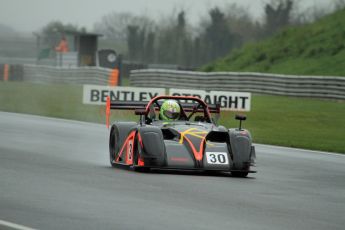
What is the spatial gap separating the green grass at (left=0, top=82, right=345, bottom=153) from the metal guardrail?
4559 mm

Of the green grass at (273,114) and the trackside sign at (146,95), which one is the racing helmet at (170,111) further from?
the trackside sign at (146,95)

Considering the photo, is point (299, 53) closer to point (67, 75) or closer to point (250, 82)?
point (250, 82)

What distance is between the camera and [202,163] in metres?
12.5

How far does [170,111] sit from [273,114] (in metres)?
15.0

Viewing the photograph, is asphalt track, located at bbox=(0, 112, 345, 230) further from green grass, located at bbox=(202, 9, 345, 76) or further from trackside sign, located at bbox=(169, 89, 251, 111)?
green grass, located at bbox=(202, 9, 345, 76)

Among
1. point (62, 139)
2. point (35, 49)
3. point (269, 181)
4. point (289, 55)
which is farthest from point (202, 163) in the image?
point (35, 49)

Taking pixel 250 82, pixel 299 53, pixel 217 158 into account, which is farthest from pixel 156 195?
pixel 299 53

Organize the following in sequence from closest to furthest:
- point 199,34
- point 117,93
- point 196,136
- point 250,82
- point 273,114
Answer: point 196,136 → point 117,93 → point 273,114 → point 250,82 → point 199,34

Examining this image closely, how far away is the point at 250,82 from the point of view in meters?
36.2

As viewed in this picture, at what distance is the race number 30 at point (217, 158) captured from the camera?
12.5 m

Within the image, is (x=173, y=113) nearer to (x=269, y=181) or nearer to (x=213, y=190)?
(x=269, y=181)

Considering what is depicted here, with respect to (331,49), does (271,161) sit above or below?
below

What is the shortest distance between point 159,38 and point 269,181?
48.8m

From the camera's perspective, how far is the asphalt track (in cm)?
844
